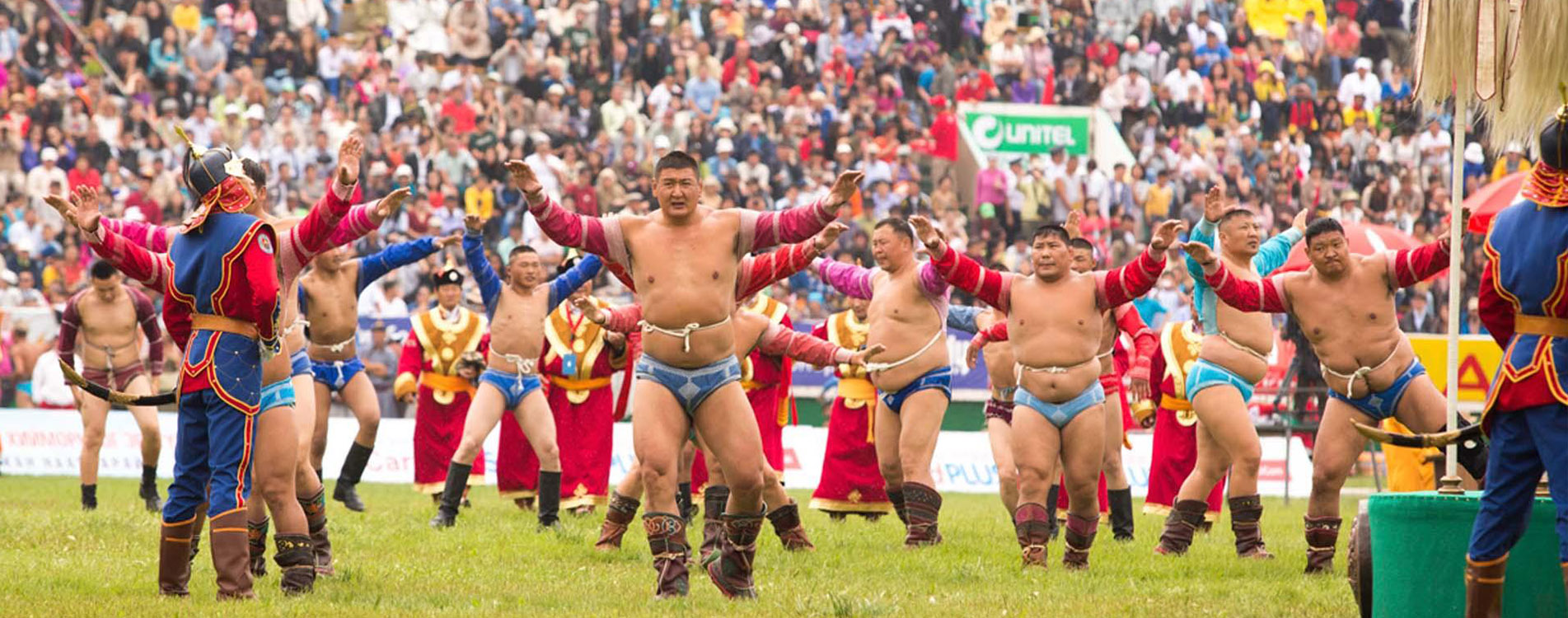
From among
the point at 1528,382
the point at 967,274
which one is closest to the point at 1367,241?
the point at 967,274

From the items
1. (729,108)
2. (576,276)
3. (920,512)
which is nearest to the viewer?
(920,512)

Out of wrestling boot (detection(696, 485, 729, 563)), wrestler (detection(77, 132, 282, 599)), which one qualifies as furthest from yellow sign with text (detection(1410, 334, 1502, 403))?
wrestler (detection(77, 132, 282, 599))

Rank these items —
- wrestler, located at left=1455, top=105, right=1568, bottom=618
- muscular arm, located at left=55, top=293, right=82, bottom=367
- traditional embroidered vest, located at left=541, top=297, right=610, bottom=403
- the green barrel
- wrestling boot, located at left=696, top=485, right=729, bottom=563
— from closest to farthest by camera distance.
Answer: wrestler, located at left=1455, top=105, right=1568, bottom=618, the green barrel, wrestling boot, located at left=696, top=485, right=729, bottom=563, muscular arm, located at left=55, top=293, right=82, bottom=367, traditional embroidered vest, located at left=541, top=297, right=610, bottom=403

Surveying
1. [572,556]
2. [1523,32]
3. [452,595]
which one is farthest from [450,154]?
[1523,32]

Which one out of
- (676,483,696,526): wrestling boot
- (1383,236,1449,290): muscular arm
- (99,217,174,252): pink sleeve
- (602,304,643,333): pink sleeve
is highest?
(99,217,174,252): pink sleeve

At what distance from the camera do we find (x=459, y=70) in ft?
87.2

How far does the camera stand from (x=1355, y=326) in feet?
32.9

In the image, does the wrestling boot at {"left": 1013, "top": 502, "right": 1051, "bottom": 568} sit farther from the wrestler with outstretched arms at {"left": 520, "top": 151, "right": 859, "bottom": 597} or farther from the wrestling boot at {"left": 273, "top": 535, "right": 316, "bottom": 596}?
the wrestling boot at {"left": 273, "top": 535, "right": 316, "bottom": 596}

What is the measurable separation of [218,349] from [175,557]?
101 cm

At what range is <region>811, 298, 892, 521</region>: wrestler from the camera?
1380 cm

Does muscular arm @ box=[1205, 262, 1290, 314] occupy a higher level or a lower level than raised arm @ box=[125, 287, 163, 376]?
higher

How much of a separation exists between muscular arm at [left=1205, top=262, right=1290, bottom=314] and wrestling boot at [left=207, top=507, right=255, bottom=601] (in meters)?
4.82

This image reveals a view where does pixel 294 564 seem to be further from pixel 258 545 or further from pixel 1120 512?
pixel 1120 512

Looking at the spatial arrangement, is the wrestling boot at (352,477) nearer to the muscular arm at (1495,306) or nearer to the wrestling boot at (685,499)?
the wrestling boot at (685,499)
